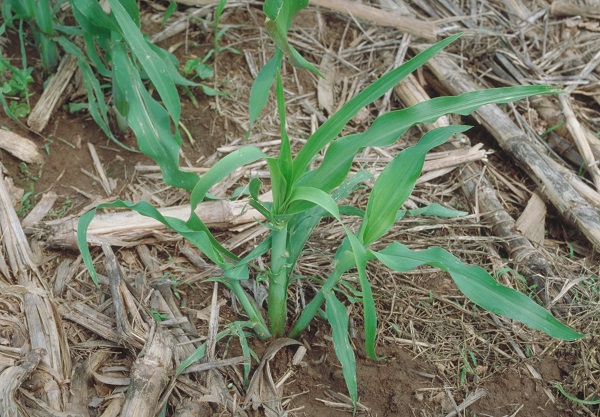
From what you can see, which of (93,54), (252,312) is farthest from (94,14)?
(252,312)

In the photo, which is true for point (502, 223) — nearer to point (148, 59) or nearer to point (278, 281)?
point (278, 281)

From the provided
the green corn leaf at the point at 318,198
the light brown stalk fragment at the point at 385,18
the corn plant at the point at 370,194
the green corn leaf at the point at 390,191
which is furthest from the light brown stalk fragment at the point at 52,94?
the green corn leaf at the point at 390,191

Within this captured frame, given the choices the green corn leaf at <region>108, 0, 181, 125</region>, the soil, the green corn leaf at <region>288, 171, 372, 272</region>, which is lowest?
the soil

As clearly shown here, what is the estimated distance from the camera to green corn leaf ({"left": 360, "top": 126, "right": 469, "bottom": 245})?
149 centimetres

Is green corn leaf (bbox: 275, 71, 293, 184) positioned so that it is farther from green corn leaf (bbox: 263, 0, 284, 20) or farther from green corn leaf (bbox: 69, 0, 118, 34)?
green corn leaf (bbox: 69, 0, 118, 34)

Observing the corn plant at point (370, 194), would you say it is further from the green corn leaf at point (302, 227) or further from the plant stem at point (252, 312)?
the plant stem at point (252, 312)

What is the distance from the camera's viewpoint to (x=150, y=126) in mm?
1862

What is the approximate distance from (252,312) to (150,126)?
0.62 metres

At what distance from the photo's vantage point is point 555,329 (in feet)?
4.71

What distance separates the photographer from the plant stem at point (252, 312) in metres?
1.75

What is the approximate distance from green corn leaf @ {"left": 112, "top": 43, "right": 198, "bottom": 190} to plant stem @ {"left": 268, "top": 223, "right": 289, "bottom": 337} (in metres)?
0.32

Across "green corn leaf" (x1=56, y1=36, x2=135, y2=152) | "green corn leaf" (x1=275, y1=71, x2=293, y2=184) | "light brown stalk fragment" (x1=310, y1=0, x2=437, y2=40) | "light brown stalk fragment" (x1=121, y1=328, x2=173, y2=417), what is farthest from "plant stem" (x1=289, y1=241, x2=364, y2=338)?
"light brown stalk fragment" (x1=310, y1=0, x2=437, y2=40)

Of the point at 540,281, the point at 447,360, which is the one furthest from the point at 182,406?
the point at 540,281

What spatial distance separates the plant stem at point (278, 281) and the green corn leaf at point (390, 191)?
0.23m
